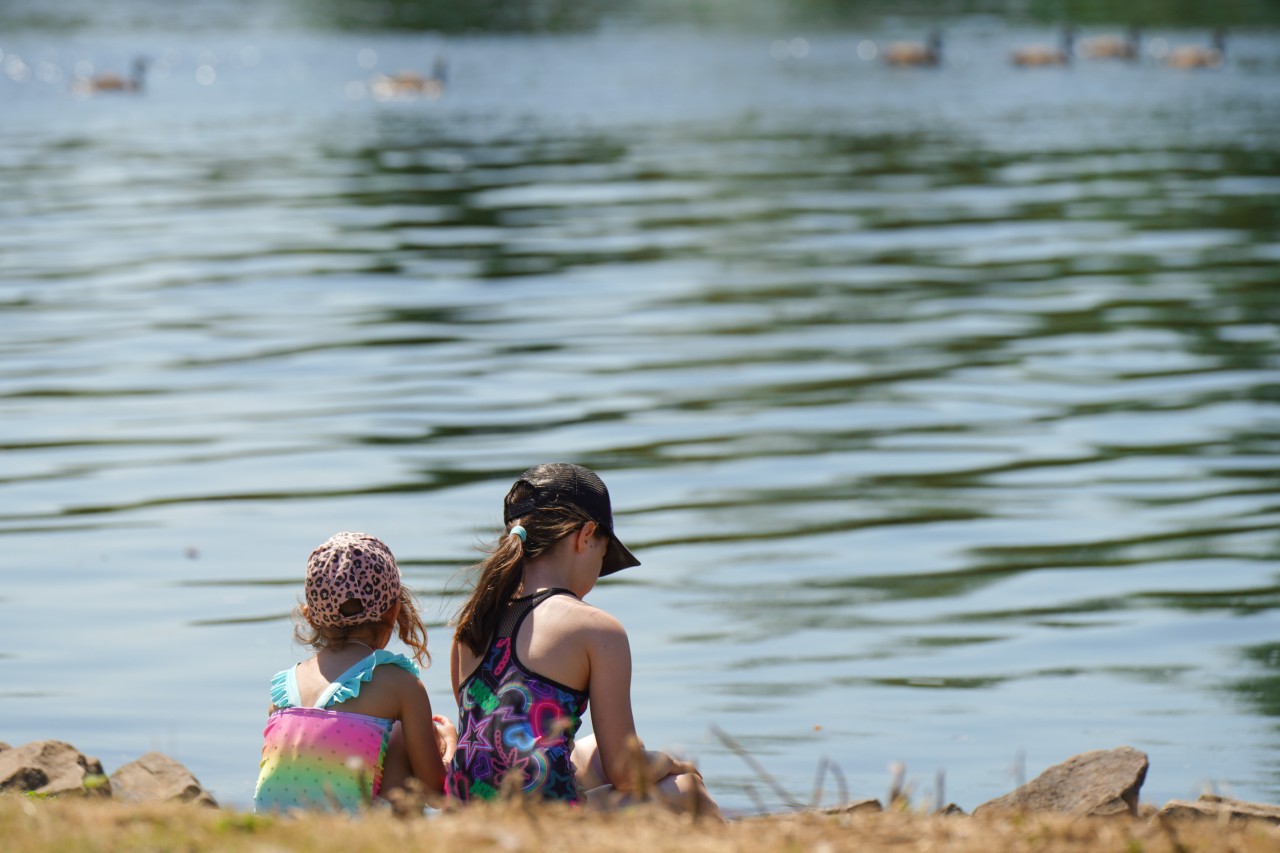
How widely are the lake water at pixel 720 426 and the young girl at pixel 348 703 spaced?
138 cm

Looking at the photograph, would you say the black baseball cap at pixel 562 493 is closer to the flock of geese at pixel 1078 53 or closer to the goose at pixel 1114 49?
the flock of geese at pixel 1078 53

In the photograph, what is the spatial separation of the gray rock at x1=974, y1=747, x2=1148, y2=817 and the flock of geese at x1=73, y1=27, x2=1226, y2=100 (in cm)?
3222

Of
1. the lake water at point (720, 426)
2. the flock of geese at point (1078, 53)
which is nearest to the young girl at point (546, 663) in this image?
the lake water at point (720, 426)

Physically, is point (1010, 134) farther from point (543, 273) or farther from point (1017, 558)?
point (1017, 558)

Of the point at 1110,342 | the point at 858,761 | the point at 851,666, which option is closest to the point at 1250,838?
the point at 858,761

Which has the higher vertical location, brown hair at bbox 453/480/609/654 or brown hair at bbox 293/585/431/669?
brown hair at bbox 453/480/609/654

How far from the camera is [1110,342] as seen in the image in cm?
1400

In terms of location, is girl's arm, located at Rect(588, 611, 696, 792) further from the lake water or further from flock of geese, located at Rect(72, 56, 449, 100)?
flock of geese, located at Rect(72, 56, 449, 100)

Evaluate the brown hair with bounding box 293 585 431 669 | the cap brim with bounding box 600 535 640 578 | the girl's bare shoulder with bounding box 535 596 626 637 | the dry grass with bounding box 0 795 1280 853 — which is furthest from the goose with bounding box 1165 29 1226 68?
the dry grass with bounding box 0 795 1280 853

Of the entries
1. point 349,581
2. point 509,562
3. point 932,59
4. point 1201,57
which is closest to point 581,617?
point 509,562

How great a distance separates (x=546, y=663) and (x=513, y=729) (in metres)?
0.21

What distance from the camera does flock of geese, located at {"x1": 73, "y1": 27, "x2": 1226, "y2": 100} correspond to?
120 ft

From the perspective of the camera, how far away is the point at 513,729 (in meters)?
5.13

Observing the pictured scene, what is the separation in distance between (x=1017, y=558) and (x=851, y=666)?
67.3 inches
